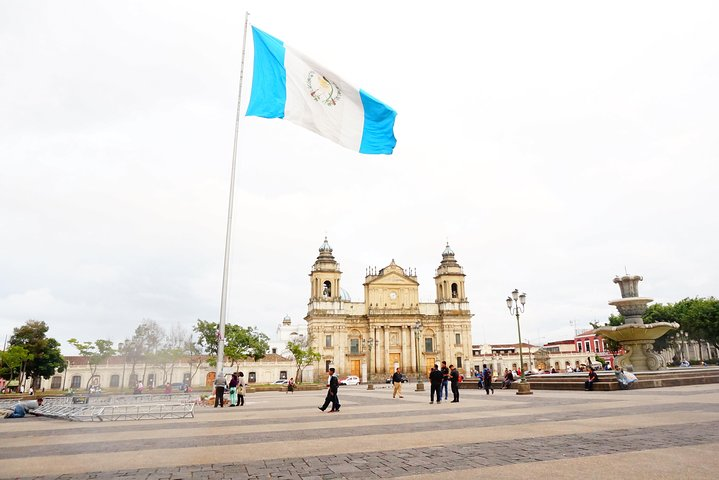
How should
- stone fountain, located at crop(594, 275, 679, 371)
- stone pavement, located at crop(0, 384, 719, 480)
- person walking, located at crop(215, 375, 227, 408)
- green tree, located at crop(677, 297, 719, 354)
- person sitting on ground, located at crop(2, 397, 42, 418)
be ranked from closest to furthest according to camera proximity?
stone pavement, located at crop(0, 384, 719, 480) → person sitting on ground, located at crop(2, 397, 42, 418) → person walking, located at crop(215, 375, 227, 408) → stone fountain, located at crop(594, 275, 679, 371) → green tree, located at crop(677, 297, 719, 354)

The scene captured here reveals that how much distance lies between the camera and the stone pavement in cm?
547

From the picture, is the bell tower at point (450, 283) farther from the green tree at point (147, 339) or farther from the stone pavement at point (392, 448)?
the stone pavement at point (392, 448)

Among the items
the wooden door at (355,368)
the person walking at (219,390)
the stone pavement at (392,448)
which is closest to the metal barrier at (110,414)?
the stone pavement at (392,448)

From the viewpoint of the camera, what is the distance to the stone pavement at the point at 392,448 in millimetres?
5469

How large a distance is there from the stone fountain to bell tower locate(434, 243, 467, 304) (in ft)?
153

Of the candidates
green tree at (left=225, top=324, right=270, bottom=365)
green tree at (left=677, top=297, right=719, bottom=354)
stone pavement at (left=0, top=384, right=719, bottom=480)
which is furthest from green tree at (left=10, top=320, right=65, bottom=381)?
green tree at (left=677, top=297, right=719, bottom=354)

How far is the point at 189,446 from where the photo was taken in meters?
7.87

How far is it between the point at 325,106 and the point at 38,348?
54.2 m

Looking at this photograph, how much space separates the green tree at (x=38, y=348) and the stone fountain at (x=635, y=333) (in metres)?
55.3

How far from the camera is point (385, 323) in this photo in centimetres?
6831

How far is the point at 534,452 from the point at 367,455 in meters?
2.27

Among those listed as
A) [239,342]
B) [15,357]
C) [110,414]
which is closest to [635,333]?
[110,414]

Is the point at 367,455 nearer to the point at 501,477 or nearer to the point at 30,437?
the point at 501,477

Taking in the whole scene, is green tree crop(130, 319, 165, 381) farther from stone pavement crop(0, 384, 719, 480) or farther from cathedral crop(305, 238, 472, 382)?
stone pavement crop(0, 384, 719, 480)
